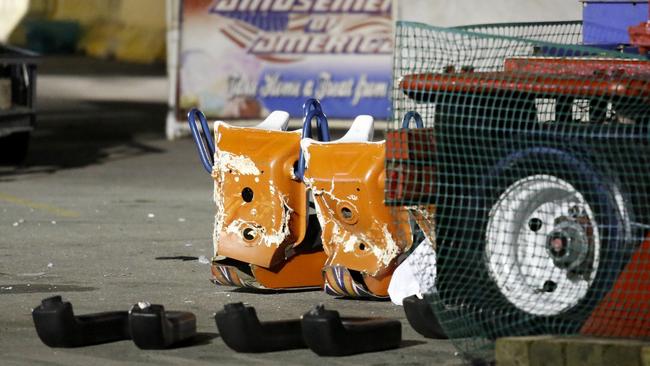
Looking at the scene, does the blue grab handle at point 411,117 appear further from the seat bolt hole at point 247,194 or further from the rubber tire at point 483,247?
the seat bolt hole at point 247,194

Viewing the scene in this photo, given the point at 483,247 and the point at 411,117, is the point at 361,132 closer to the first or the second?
the point at 411,117

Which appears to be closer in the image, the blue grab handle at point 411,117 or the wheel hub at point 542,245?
the wheel hub at point 542,245

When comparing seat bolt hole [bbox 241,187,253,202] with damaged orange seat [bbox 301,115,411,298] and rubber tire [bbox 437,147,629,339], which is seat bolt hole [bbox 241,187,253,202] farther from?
rubber tire [bbox 437,147,629,339]

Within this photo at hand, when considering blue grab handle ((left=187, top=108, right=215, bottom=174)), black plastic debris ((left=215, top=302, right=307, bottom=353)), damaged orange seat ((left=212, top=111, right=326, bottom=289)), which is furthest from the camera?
blue grab handle ((left=187, top=108, right=215, bottom=174))

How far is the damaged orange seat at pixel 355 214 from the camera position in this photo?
7.94m

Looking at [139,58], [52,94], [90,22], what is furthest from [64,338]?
[90,22]

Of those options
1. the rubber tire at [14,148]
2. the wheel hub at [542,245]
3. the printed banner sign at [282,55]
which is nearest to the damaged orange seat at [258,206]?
the wheel hub at [542,245]

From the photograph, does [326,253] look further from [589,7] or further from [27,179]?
[27,179]

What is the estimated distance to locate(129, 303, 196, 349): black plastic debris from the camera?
22.2 feet

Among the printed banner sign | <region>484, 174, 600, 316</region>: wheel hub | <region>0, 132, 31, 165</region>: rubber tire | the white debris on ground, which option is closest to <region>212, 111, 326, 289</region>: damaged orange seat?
the white debris on ground

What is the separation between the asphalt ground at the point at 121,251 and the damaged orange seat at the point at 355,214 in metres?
0.16

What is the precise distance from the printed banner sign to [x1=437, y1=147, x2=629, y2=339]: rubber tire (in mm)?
12118

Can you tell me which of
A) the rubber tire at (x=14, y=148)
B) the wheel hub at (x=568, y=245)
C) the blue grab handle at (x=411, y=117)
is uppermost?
the blue grab handle at (x=411, y=117)

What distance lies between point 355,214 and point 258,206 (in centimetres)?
69
